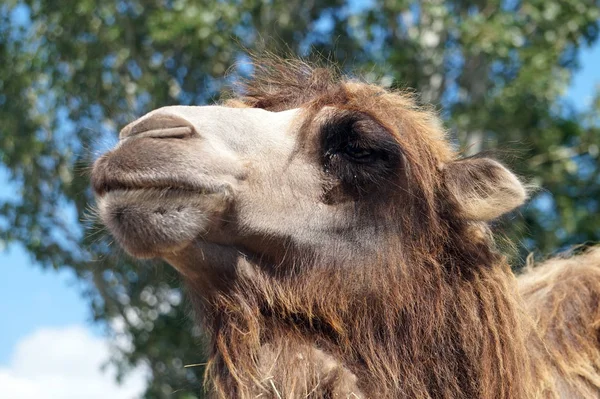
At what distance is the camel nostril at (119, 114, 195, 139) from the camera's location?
3811 mm

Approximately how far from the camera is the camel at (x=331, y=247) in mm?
3820

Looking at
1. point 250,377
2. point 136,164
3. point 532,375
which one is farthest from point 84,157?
point 532,375

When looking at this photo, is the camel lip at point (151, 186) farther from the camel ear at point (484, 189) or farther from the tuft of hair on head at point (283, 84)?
the camel ear at point (484, 189)

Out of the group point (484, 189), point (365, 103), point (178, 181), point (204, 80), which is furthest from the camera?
point (204, 80)

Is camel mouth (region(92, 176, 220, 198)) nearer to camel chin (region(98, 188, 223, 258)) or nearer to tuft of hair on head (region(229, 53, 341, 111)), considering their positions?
camel chin (region(98, 188, 223, 258))

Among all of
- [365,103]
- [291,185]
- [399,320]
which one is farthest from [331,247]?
[365,103]

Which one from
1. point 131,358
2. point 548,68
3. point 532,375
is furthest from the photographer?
point 131,358

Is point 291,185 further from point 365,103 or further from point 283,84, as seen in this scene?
point 283,84

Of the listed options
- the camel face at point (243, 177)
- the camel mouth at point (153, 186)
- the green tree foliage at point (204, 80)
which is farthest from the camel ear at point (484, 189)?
the green tree foliage at point (204, 80)

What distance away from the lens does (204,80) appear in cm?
1455

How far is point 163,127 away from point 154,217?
39cm

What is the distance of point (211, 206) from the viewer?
12.6 ft

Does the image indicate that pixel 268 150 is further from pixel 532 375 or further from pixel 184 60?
pixel 184 60

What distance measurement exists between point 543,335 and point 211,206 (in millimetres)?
1888
